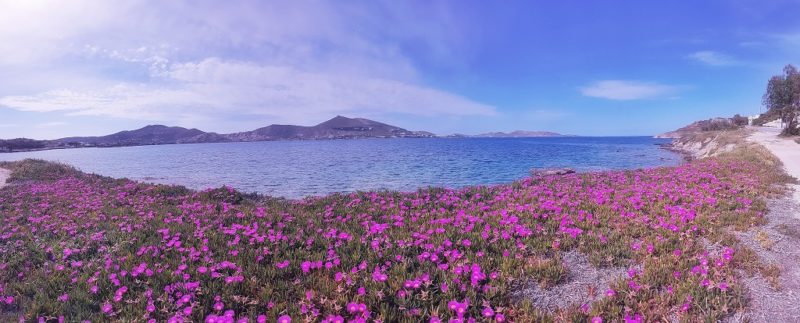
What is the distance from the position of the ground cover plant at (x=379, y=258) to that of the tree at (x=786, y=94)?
197 ft

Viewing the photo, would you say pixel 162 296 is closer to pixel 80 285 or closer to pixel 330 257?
pixel 80 285

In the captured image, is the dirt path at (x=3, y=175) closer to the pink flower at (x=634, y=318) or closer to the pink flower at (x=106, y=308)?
the pink flower at (x=106, y=308)

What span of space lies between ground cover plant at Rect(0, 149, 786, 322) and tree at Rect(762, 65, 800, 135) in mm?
59894

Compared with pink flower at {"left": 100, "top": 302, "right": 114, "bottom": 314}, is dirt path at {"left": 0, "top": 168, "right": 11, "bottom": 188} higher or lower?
Answer: higher

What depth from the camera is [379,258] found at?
6992 mm

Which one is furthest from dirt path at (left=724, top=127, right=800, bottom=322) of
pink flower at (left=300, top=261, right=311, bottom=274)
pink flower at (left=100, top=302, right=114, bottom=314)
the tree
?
the tree

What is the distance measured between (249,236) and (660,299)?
8486 mm

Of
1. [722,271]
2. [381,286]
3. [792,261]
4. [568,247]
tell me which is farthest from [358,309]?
[792,261]

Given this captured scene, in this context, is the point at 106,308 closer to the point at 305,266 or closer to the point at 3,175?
the point at 305,266

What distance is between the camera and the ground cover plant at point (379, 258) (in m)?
5.23

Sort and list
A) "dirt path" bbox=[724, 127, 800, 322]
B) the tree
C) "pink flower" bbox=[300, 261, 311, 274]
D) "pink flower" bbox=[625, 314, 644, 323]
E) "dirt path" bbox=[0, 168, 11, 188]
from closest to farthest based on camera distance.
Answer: "pink flower" bbox=[625, 314, 644, 323]
"dirt path" bbox=[724, 127, 800, 322]
"pink flower" bbox=[300, 261, 311, 274]
"dirt path" bbox=[0, 168, 11, 188]
the tree

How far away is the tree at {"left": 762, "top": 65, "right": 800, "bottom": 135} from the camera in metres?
52.0

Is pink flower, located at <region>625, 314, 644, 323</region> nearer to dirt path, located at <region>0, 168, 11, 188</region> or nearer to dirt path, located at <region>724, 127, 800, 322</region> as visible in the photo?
dirt path, located at <region>724, 127, 800, 322</region>

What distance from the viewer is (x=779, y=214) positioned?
10062mm
